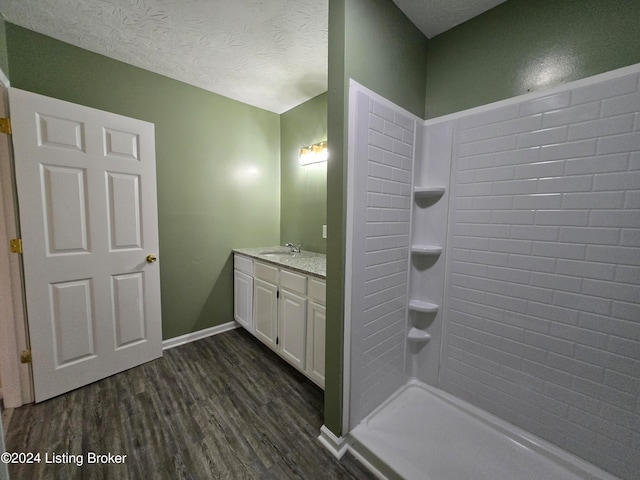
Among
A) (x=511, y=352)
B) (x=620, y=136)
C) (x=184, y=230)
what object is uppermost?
(x=620, y=136)

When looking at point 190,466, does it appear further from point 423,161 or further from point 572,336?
point 423,161

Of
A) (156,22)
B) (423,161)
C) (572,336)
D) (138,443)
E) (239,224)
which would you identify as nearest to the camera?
(572,336)

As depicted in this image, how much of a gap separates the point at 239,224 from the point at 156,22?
5.58 feet

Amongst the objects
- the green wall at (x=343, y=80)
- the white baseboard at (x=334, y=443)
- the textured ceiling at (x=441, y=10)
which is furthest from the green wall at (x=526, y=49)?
the white baseboard at (x=334, y=443)

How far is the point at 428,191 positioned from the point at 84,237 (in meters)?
2.43

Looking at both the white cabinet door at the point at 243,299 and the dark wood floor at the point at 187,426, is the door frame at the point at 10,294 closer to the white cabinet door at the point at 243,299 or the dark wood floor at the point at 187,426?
the dark wood floor at the point at 187,426

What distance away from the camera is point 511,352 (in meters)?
1.48

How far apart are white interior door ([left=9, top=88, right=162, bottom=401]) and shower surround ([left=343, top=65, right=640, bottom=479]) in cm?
A: 176

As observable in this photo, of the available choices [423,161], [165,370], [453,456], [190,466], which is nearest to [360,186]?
[423,161]

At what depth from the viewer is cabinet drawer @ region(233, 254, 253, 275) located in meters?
2.45

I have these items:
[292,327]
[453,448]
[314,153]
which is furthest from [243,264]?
[453,448]

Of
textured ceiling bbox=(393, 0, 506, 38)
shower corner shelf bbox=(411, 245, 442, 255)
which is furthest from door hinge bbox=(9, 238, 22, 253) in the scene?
textured ceiling bbox=(393, 0, 506, 38)

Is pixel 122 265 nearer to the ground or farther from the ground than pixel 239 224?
nearer to the ground

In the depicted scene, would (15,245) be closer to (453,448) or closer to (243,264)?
(243,264)
